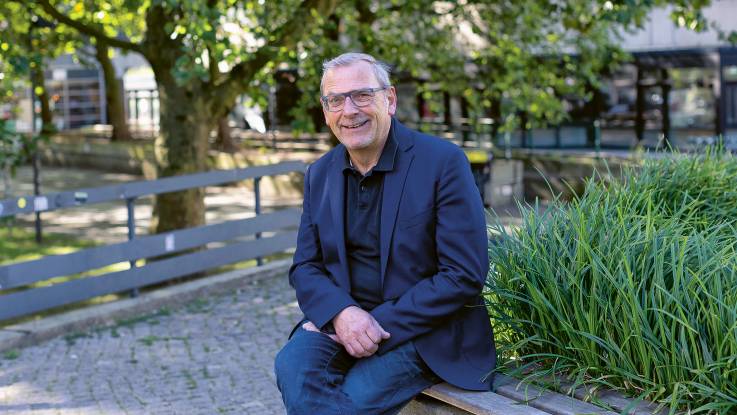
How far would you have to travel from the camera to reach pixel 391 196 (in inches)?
161

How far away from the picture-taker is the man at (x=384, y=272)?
13.0 ft

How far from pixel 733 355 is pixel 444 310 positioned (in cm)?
99

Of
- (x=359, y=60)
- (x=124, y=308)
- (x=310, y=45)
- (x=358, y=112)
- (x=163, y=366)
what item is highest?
(x=310, y=45)

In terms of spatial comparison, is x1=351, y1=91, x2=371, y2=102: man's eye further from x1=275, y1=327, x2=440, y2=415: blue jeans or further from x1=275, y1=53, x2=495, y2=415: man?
x1=275, y1=327, x2=440, y2=415: blue jeans

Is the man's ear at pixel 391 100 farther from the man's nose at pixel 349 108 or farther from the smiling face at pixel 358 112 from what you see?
the man's nose at pixel 349 108

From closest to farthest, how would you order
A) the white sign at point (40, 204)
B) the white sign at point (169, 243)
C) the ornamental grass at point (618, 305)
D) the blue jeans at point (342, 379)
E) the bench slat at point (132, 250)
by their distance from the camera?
the ornamental grass at point (618, 305) < the blue jeans at point (342, 379) < the bench slat at point (132, 250) < the white sign at point (40, 204) < the white sign at point (169, 243)

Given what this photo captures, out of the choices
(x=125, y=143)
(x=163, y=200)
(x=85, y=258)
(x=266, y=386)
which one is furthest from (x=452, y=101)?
(x=266, y=386)

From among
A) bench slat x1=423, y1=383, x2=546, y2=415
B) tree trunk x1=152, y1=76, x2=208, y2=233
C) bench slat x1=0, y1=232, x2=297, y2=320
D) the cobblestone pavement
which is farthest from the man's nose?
tree trunk x1=152, y1=76, x2=208, y2=233

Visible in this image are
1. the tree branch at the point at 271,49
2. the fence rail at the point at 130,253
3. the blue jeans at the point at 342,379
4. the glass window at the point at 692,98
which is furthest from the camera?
the glass window at the point at 692,98

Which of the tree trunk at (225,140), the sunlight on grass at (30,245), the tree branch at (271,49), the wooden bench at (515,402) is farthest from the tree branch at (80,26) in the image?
the tree trunk at (225,140)

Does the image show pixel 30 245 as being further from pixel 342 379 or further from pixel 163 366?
pixel 342 379

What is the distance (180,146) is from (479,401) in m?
8.75

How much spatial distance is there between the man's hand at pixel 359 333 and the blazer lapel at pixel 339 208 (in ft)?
0.65

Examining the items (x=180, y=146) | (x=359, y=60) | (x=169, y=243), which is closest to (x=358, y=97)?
(x=359, y=60)
